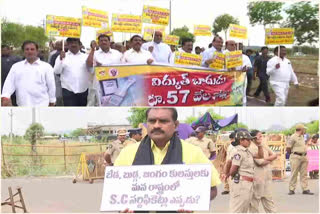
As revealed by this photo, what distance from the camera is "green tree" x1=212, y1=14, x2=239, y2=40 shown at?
6.87 meters

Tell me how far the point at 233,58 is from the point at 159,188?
187 centimetres

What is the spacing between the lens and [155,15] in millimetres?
6785

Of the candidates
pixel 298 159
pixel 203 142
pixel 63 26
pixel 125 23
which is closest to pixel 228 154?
pixel 203 142

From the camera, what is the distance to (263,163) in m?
6.88

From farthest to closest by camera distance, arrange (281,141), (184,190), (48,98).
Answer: (281,141) → (48,98) → (184,190)

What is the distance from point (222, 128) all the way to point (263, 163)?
64 centimetres

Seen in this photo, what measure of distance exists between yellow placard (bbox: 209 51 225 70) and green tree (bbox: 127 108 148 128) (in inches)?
41.0

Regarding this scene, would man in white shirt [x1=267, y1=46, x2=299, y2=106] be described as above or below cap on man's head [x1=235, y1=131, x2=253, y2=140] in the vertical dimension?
above

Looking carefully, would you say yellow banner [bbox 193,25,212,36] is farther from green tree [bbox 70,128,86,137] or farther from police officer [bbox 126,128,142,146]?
green tree [bbox 70,128,86,137]

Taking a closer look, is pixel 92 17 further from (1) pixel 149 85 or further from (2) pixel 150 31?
(1) pixel 149 85

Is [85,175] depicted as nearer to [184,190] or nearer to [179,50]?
[184,190]

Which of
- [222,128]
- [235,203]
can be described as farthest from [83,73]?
[235,203]

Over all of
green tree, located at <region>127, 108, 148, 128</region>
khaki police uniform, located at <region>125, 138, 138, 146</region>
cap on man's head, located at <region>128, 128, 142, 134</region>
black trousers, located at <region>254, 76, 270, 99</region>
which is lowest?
khaki police uniform, located at <region>125, 138, 138, 146</region>

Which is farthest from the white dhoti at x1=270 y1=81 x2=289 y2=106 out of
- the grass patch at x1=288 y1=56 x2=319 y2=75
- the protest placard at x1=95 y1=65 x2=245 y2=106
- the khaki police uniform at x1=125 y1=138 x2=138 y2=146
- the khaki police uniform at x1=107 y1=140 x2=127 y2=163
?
the khaki police uniform at x1=107 y1=140 x2=127 y2=163
